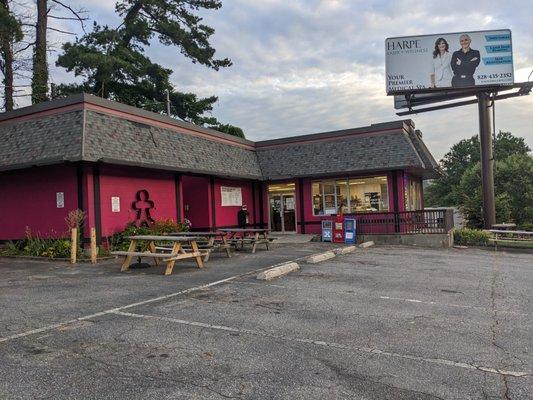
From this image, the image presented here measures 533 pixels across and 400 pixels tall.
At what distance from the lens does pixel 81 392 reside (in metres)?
4.00

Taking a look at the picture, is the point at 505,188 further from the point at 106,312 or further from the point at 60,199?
the point at 106,312

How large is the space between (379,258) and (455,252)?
187 inches

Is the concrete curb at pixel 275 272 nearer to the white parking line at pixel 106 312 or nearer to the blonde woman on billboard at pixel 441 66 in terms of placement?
the white parking line at pixel 106 312

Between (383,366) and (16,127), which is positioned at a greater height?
(16,127)

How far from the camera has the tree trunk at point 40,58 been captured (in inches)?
1085

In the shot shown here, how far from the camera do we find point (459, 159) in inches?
3199

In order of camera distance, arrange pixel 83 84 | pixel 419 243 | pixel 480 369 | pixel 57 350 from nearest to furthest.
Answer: pixel 480 369, pixel 57 350, pixel 419 243, pixel 83 84

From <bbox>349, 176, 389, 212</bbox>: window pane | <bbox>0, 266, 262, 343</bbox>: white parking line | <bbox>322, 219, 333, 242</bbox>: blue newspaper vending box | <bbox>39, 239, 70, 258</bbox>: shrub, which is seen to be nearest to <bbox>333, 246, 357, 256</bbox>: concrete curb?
<bbox>322, 219, 333, 242</bbox>: blue newspaper vending box

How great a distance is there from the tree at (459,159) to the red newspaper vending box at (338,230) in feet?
148

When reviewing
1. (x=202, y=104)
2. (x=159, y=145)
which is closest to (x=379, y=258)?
(x=159, y=145)

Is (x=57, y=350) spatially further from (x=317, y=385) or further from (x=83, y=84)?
(x=83, y=84)

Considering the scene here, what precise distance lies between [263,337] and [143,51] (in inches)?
1289

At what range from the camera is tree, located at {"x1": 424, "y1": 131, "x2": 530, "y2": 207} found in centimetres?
Answer: 6801

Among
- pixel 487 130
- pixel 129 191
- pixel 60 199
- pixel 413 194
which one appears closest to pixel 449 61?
pixel 487 130
